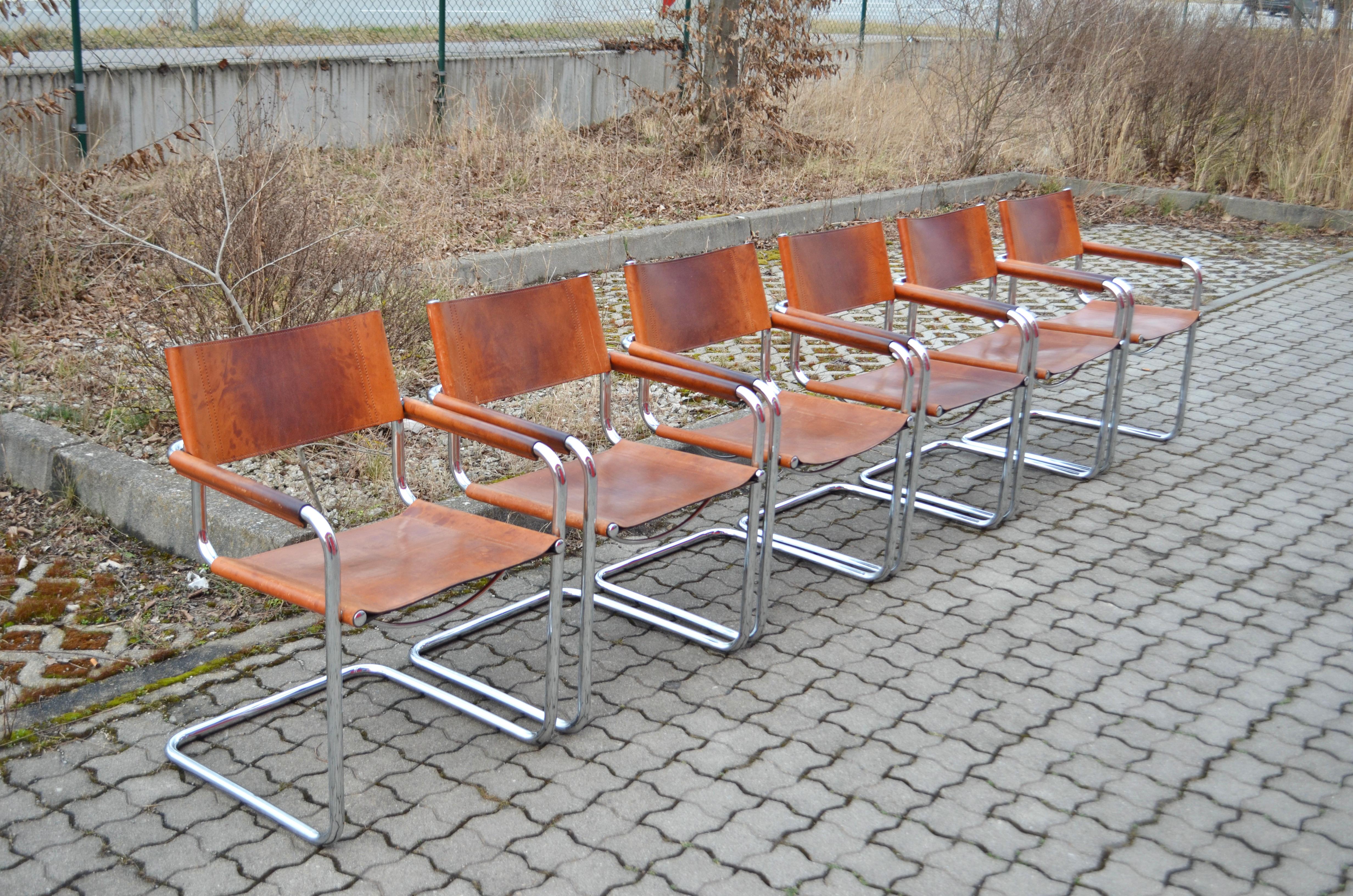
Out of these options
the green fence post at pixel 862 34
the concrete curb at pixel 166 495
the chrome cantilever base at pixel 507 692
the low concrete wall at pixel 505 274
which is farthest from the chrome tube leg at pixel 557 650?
the green fence post at pixel 862 34

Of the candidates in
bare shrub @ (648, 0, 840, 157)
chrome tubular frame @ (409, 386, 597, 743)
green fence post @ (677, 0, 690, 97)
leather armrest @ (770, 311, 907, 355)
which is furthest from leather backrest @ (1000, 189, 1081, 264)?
green fence post @ (677, 0, 690, 97)

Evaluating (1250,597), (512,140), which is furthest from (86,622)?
(512,140)

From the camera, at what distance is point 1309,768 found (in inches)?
128

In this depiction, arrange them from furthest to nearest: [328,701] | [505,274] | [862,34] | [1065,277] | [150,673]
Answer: [862,34] < [505,274] < [1065,277] < [150,673] < [328,701]

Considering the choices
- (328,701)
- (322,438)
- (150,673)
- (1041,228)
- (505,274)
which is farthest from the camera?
(505,274)

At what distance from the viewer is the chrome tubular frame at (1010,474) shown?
4609 mm

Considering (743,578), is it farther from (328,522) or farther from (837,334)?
(328,522)

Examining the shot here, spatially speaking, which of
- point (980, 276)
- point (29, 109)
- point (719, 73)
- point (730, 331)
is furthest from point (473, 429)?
point (719, 73)

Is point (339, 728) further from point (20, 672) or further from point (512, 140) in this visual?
point (512, 140)

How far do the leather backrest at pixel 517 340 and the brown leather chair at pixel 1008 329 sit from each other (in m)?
1.48

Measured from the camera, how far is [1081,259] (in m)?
6.02

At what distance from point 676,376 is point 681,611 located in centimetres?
79

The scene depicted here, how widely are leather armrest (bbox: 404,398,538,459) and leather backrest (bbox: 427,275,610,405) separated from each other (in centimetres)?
16

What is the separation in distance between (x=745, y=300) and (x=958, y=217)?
55.6 inches
